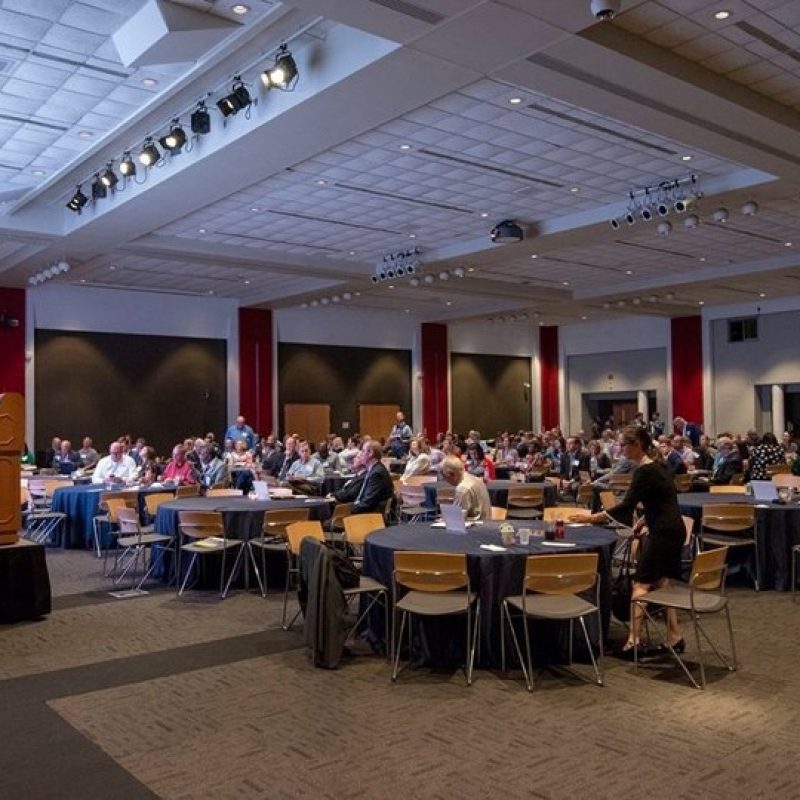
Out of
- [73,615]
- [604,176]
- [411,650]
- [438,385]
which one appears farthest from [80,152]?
[438,385]

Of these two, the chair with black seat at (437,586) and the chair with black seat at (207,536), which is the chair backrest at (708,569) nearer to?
the chair with black seat at (437,586)

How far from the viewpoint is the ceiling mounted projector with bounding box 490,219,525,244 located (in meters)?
Answer: 12.1

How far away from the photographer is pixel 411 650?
215 inches

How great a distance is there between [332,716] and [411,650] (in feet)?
3.43

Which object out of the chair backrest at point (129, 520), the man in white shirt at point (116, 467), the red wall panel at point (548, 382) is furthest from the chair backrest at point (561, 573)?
the red wall panel at point (548, 382)

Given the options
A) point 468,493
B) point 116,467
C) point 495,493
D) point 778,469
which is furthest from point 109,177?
point 778,469

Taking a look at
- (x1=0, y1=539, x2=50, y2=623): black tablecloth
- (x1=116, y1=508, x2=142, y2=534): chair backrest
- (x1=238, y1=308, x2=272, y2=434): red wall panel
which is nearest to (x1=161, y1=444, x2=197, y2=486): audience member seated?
(x1=116, y1=508, x2=142, y2=534): chair backrest

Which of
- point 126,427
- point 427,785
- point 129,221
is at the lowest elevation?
point 427,785

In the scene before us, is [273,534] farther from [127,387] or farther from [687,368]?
[687,368]

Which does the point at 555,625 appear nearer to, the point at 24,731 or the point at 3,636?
the point at 24,731

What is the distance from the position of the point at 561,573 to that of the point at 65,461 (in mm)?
11278

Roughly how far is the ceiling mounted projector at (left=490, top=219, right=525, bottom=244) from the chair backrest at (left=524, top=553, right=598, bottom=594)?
7.84 meters

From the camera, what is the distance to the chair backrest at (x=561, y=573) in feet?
16.0

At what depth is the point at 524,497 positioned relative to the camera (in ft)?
32.7
